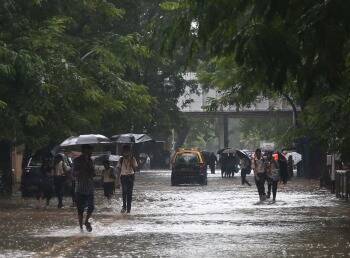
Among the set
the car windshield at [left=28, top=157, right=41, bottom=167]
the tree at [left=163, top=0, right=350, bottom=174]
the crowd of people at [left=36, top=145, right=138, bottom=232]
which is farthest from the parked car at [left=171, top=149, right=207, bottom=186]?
the tree at [left=163, top=0, right=350, bottom=174]

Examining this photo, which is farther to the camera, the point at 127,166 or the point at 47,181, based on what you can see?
the point at 47,181

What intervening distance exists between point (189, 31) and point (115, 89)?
23108 millimetres

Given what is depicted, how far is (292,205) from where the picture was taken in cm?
2430

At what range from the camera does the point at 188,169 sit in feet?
133

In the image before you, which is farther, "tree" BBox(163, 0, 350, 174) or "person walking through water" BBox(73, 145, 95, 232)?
"person walking through water" BBox(73, 145, 95, 232)

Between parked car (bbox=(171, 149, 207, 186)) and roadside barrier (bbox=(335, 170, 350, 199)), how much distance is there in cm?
1248

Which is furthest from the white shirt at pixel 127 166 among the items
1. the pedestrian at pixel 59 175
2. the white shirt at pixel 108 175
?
the pedestrian at pixel 59 175

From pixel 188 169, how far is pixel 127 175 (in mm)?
19225

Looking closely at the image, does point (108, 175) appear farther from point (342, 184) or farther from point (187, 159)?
point (187, 159)

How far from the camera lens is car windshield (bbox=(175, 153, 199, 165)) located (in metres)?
40.7

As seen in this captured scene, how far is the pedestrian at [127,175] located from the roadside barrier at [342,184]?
7.31 metres

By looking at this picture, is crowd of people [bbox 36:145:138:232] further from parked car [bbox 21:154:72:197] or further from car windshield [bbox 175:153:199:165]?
car windshield [bbox 175:153:199:165]

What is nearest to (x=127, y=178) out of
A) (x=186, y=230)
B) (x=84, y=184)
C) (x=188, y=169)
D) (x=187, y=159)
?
(x=84, y=184)

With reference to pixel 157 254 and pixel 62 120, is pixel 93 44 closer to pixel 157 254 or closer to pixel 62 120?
pixel 62 120
